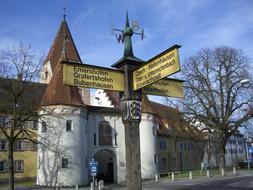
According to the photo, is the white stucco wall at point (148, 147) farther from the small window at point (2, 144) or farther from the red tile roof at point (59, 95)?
the small window at point (2, 144)

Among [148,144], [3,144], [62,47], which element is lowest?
[148,144]

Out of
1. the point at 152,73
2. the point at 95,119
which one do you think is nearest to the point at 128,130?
the point at 152,73

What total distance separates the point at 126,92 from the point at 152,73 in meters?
0.77

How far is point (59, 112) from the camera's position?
35531 millimetres

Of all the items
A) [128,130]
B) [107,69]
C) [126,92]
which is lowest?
[128,130]

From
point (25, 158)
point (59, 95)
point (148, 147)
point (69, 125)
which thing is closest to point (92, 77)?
point (69, 125)

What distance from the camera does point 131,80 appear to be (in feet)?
24.5

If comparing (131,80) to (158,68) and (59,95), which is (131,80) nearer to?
(158,68)

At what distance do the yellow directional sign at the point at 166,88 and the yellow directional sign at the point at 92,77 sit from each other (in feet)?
2.08

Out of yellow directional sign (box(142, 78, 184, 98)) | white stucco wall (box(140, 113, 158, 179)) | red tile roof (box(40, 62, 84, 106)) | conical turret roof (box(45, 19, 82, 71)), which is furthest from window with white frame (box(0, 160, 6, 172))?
yellow directional sign (box(142, 78, 184, 98))

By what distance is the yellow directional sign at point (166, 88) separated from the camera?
7.71 meters

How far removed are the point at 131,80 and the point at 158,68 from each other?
0.85m

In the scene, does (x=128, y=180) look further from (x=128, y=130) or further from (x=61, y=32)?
(x=61, y=32)

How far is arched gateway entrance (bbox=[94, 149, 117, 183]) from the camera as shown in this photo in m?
41.8
